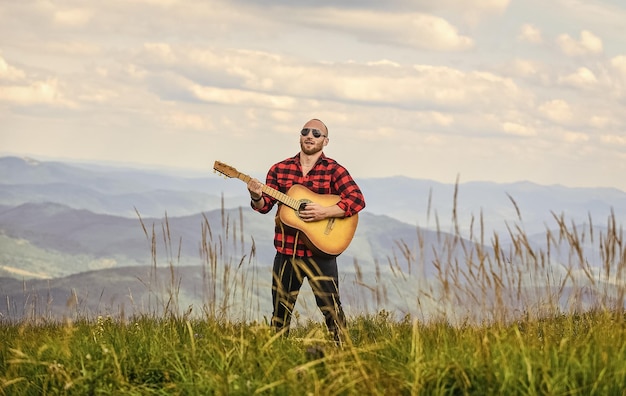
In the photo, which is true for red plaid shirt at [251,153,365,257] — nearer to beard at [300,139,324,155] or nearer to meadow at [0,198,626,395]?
beard at [300,139,324,155]

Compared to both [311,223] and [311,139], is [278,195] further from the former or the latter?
[311,139]

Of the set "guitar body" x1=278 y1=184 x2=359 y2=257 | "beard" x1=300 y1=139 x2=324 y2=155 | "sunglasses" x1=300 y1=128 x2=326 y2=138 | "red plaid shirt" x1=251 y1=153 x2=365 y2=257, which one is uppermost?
"sunglasses" x1=300 y1=128 x2=326 y2=138

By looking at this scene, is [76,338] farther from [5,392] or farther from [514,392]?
[514,392]

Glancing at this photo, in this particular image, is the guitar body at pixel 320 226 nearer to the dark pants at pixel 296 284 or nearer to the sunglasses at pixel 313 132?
the dark pants at pixel 296 284

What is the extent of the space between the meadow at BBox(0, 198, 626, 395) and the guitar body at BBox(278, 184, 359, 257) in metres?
1.12

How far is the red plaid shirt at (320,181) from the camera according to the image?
26.1ft

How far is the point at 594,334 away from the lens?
545 centimetres

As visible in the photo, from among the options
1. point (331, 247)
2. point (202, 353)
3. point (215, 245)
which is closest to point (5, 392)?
point (202, 353)

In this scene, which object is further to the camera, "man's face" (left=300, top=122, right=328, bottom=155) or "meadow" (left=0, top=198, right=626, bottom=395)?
"man's face" (left=300, top=122, right=328, bottom=155)

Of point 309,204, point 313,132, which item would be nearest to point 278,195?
point 309,204

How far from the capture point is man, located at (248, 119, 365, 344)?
777cm

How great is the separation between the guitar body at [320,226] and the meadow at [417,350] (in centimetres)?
112

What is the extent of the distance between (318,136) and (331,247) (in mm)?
1054

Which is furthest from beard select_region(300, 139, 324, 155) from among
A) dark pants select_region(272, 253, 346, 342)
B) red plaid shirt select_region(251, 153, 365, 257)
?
dark pants select_region(272, 253, 346, 342)
